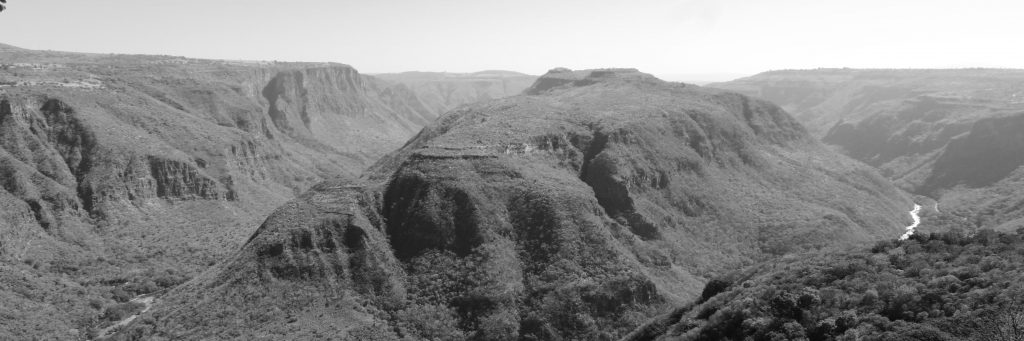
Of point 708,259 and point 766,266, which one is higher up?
point 766,266

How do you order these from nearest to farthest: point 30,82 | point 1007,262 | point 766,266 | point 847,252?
point 1007,262 < point 847,252 < point 766,266 < point 30,82

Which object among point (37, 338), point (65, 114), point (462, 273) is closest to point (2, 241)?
point (37, 338)

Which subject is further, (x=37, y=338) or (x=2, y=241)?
(x=2, y=241)

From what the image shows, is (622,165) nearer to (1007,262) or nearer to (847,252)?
(847,252)

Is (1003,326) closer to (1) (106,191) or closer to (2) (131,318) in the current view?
(2) (131,318)

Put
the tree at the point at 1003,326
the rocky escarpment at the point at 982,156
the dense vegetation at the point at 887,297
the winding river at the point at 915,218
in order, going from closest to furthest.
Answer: the tree at the point at 1003,326, the dense vegetation at the point at 887,297, the winding river at the point at 915,218, the rocky escarpment at the point at 982,156

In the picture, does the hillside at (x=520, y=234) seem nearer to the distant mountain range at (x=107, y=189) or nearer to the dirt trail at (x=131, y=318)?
the dirt trail at (x=131, y=318)

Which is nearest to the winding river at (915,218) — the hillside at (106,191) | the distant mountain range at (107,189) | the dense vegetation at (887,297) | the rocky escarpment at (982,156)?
the rocky escarpment at (982,156)
